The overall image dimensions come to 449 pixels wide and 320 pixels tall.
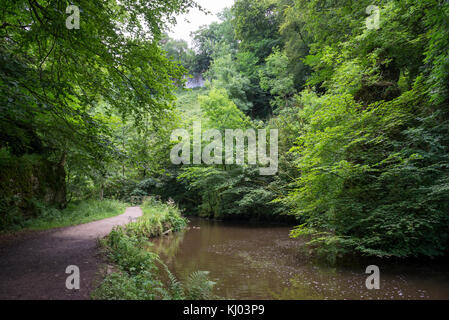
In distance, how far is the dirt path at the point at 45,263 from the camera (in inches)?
142

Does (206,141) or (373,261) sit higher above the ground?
(206,141)

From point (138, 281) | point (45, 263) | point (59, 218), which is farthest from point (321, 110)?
point (59, 218)

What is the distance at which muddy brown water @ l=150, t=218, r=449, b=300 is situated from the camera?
5.43m

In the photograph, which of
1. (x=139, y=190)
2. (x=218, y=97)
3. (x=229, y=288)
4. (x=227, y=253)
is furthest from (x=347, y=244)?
(x=139, y=190)

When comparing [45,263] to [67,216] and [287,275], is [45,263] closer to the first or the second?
[287,275]

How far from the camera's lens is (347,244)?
686 cm

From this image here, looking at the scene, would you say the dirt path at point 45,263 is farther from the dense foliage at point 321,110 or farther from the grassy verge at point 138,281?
the dense foliage at point 321,110

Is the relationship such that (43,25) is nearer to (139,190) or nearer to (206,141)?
(206,141)

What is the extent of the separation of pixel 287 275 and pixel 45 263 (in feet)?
19.1

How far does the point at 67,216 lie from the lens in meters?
10.3

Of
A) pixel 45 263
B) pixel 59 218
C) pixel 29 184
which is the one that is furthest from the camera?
pixel 59 218

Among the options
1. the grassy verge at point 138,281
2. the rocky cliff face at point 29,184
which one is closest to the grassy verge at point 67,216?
the rocky cliff face at point 29,184

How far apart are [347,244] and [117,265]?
604 centimetres

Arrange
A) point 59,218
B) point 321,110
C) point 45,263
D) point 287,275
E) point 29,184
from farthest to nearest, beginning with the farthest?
point 59,218, point 29,184, point 321,110, point 287,275, point 45,263
